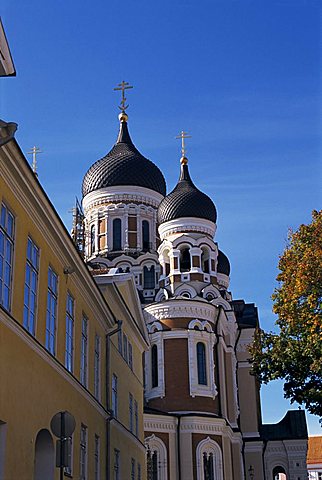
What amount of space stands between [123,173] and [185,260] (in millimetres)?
9154

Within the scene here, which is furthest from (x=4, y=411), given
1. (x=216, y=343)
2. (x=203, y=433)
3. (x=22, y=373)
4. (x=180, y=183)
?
(x=180, y=183)

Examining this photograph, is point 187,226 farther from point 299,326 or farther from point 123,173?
point 299,326

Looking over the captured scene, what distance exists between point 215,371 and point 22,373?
30.4 metres

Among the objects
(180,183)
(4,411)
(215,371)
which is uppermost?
(180,183)

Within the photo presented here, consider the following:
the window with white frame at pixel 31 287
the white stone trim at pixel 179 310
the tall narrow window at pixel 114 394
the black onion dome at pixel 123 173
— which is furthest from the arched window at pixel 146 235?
the window with white frame at pixel 31 287

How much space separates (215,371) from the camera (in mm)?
43219

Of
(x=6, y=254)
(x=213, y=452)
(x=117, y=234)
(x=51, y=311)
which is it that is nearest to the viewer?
(x=6, y=254)

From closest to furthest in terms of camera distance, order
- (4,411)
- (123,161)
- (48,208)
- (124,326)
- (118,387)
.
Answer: (4,411) → (48,208) → (118,387) → (124,326) → (123,161)

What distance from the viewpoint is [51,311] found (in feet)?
54.1

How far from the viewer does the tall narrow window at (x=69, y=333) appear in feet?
58.2

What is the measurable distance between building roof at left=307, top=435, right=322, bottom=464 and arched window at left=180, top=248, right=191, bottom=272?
4015cm

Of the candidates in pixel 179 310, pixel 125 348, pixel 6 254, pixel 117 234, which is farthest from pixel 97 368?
pixel 117 234

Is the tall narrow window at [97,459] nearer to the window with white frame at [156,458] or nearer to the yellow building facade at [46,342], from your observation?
the yellow building facade at [46,342]

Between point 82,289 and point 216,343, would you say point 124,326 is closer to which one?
point 82,289
